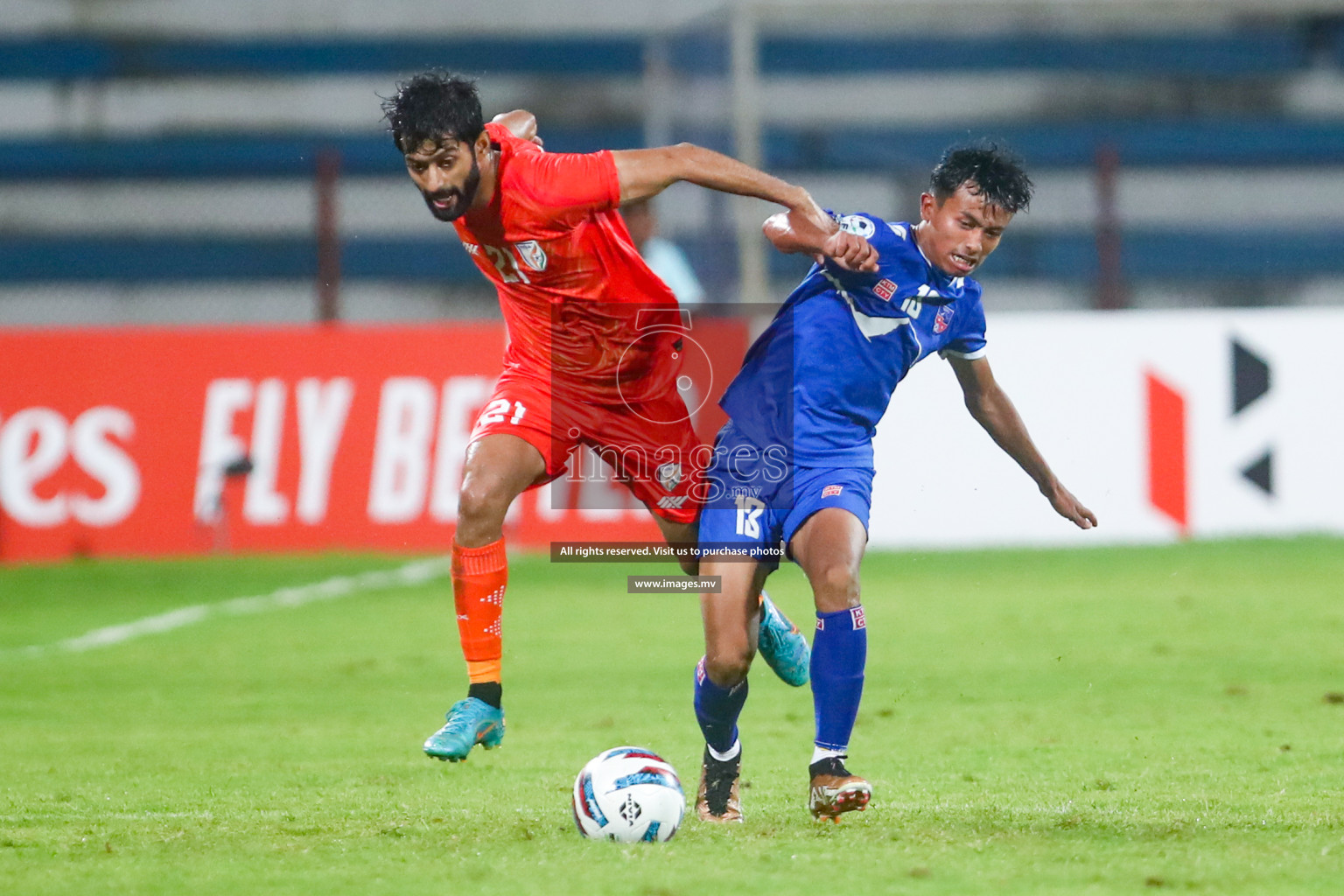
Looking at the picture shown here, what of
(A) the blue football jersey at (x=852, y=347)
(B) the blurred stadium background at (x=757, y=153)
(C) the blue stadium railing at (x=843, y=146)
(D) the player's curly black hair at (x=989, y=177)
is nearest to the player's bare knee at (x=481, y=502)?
(A) the blue football jersey at (x=852, y=347)

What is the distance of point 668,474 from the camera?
5.52 metres

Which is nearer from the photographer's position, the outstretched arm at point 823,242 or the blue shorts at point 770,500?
the outstretched arm at point 823,242

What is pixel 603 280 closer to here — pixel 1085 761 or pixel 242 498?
pixel 1085 761

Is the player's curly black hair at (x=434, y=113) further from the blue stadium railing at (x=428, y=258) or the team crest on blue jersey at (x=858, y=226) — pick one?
the blue stadium railing at (x=428, y=258)

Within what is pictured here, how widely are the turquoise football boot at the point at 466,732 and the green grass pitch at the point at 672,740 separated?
0.67 feet

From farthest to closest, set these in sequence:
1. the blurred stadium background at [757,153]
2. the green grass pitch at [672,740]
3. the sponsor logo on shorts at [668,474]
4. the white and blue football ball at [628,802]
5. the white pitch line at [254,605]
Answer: the blurred stadium background at [757,153] → the white pitch line at [254,605] → the sponsor logo on shorts at [668,474] → the white and blue football ball at [628,802] → the green grass pitch at [672,740]

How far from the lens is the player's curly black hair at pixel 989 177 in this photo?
4.94m

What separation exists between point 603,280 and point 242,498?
7.29 meters

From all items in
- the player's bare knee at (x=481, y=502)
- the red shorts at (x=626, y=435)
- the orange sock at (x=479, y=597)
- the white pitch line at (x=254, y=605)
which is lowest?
the white pitch line at (x=254, y=605)

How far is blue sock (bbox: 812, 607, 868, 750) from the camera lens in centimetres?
470

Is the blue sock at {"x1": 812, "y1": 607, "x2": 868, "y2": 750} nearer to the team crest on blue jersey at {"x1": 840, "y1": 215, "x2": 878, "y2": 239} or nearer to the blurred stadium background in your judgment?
the team crest on blue jersey at {"x1": 840, "y1": 215, "x2": 878, "y2": 239}

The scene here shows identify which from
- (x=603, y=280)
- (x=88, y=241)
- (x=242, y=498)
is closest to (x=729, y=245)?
(x=242, y=498)

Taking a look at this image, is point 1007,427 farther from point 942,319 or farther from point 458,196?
point 458,196

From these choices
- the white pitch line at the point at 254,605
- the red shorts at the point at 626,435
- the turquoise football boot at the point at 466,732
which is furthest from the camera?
the white pitch line at the point at 254,605
